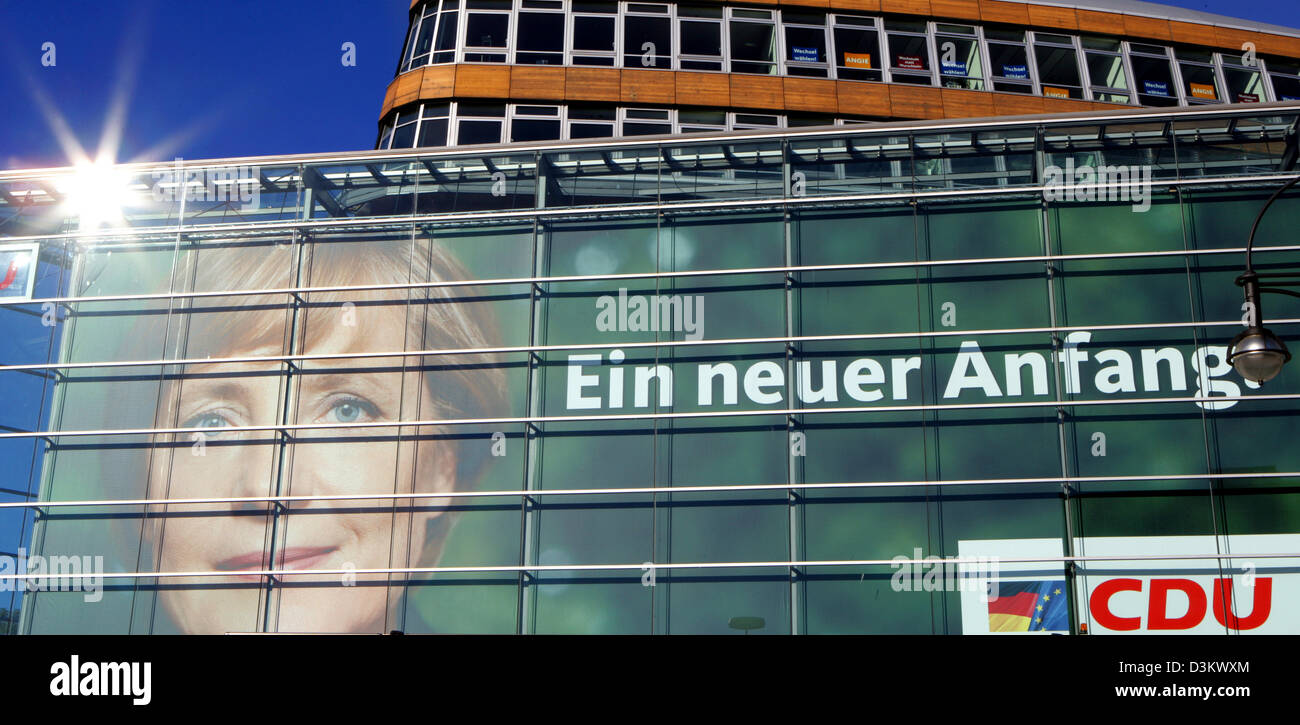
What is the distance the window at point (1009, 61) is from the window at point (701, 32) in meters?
5.94

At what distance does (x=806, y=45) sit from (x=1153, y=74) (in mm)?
7935

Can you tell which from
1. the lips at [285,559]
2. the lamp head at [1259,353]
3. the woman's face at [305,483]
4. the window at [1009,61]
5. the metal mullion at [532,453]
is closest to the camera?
the lamp head at [1259,353]

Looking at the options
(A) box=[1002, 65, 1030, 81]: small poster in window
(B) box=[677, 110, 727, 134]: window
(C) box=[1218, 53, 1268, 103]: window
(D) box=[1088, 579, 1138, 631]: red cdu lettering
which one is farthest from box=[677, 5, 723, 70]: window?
(D) box=[1088, 579, 1138, 631]: red cdu lettering

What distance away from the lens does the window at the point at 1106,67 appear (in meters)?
27.0

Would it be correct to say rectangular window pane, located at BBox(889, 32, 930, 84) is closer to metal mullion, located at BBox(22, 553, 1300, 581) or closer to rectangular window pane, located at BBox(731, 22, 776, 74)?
rectangular window pane, located at BBox(731, 22, 776, 74)

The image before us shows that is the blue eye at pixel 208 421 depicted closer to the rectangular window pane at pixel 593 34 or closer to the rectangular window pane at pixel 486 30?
the rectangular window pane at pixel 486 30

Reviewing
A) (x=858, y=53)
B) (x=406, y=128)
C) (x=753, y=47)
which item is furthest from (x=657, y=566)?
(x=858, y=53)

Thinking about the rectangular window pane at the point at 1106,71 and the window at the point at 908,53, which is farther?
the rectangular window pane at the point at 1106,71

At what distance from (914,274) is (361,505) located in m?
8.70

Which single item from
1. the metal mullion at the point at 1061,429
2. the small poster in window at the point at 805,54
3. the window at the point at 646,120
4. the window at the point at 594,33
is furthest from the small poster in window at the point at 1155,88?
the window at the point at 594,33

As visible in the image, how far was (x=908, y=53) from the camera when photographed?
26.8 metres

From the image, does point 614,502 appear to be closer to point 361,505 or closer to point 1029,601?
point 361,505

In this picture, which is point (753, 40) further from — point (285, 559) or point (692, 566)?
point (285, 559)

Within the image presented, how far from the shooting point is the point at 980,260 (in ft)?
57.8
